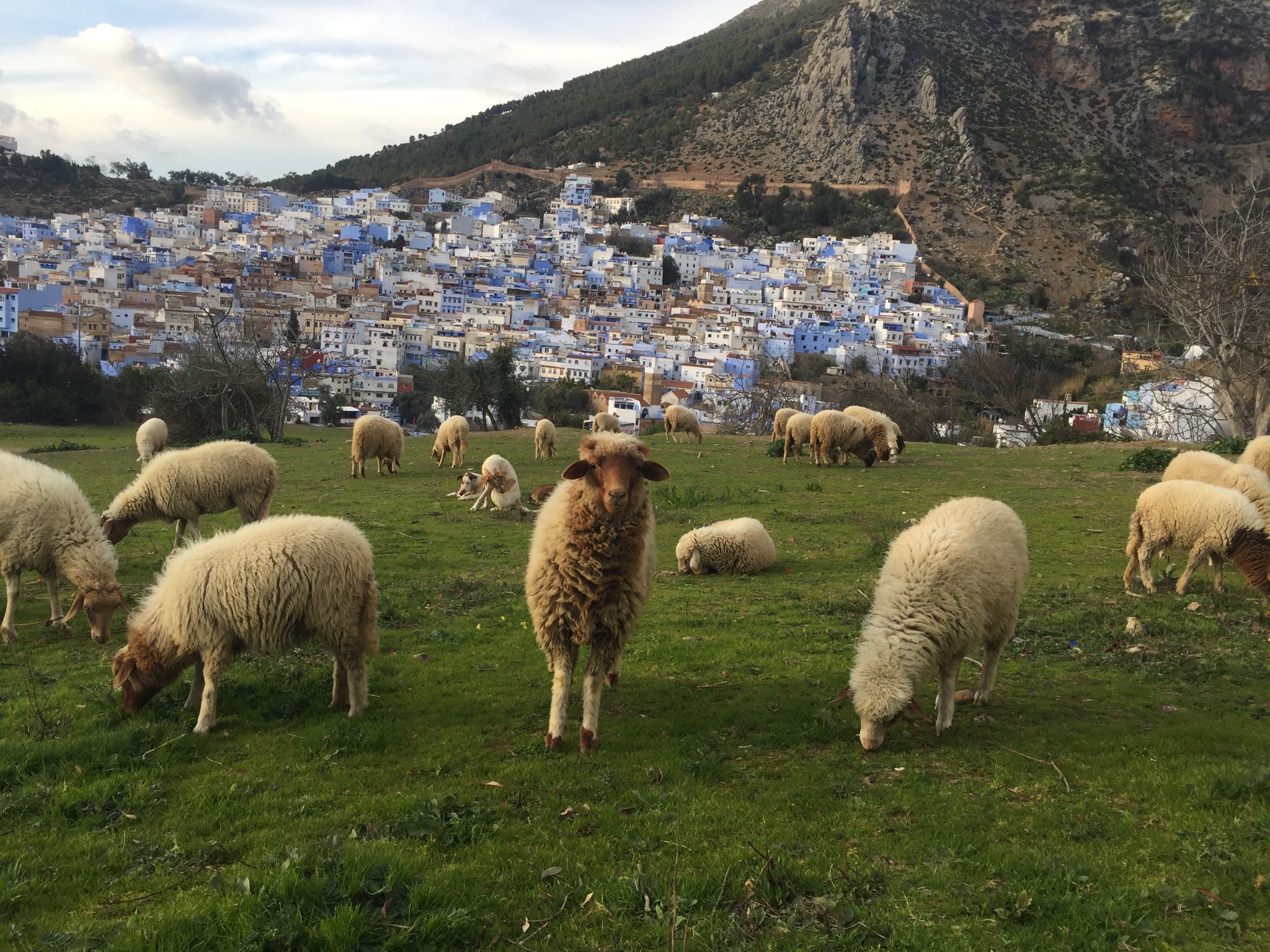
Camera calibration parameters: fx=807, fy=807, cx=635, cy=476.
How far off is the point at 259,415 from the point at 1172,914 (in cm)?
3984

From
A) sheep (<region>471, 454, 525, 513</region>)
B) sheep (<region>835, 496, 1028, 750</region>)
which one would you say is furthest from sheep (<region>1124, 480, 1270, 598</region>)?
sheep (<region>471, 454, 525, 513</region>)

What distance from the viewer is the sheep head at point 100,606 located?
795 centimetres

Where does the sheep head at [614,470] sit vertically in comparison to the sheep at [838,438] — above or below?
above

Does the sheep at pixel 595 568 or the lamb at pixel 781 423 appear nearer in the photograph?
the sheep at pixel 595 568

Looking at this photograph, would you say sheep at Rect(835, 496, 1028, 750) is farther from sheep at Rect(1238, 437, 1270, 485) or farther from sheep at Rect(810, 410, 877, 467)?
sheep at Rect(810, 410, 877, 467)

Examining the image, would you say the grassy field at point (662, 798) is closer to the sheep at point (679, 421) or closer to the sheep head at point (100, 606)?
the sheep head at point (100, 606)

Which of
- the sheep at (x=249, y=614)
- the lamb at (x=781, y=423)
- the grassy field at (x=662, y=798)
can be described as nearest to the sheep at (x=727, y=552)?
the grassy field at (x=662, y=798)

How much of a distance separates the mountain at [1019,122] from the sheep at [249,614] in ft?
333

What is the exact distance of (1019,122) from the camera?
118125mm

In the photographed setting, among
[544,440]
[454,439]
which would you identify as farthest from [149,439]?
[544,440]

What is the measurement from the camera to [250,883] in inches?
152

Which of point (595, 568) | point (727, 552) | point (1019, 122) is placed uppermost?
point (1019, 122)

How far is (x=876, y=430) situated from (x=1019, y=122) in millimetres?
119948

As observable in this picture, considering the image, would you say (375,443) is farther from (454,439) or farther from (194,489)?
(194,489)
